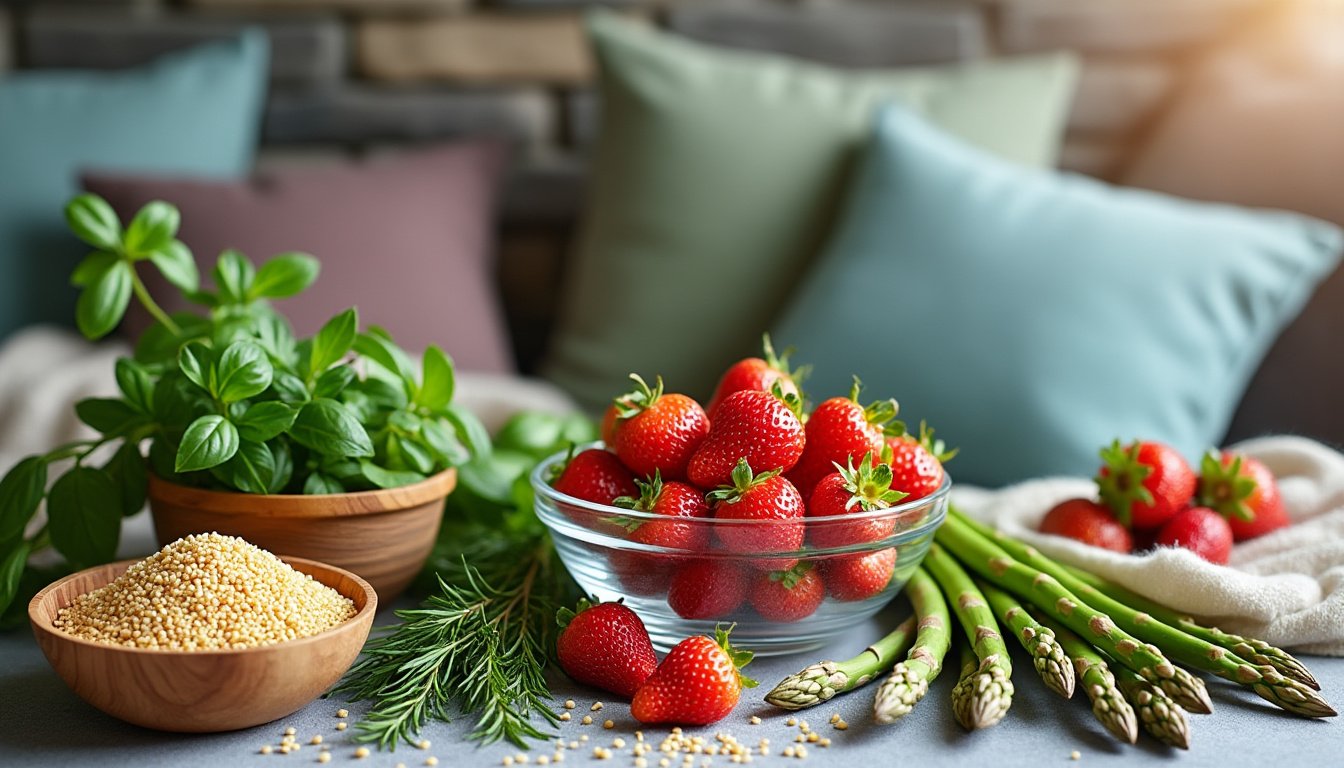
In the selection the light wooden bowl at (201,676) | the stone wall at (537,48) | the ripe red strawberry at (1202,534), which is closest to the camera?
the light wooden bowl at (201,676)

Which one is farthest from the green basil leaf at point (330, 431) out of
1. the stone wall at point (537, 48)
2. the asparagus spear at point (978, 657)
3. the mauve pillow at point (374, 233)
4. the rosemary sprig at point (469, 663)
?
the stone wall at point (537, 48)

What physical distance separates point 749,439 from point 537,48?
1.30 meters

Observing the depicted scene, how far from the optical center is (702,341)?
5.59ft

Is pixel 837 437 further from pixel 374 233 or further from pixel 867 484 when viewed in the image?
pixel 374 233

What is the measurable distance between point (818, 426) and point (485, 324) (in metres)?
0.97

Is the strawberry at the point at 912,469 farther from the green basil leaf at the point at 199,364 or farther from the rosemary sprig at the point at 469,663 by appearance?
the green basil leaf at the point at 199,364

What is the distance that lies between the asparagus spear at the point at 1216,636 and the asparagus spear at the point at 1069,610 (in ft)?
0.13

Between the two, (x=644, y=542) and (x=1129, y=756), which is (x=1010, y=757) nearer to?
(x=1129, y=756)

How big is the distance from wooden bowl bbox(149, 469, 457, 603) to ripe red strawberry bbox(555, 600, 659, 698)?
0.61ft

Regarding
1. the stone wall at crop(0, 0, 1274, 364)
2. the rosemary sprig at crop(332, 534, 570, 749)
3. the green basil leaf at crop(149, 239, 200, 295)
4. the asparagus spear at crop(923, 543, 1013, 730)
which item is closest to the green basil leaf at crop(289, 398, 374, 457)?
the rosemary sprig at crop(332, 534, 570, 749)

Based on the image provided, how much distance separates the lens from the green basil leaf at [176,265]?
108 cm

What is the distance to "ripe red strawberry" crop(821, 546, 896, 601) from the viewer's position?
0.92 meters

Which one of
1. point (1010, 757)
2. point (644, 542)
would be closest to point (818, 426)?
point (644, 542)

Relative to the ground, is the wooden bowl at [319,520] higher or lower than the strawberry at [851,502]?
lower
